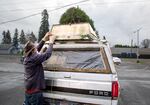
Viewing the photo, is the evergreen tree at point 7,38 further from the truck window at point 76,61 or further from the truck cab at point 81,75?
the truck cab at point 81,75

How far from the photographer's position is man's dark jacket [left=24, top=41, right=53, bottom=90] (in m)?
5.62

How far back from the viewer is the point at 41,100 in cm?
582

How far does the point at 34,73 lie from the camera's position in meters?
5.70

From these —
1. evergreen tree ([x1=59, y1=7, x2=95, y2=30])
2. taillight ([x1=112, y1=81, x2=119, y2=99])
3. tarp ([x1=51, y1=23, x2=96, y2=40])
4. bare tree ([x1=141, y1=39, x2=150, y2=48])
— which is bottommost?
bare tree ([x1=141, y1=39, x2=150, y2=48])

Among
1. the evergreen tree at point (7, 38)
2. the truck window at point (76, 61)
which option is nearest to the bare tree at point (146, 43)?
the evergreen tree at point (7, 38)

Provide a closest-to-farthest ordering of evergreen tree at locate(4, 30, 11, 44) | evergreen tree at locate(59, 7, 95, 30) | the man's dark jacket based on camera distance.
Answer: the man's dark jacket
evergreen tree at locate(59, 7, 95, 30)
evergreen tree at locate(4, 30, 11, 44)

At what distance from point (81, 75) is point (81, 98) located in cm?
46

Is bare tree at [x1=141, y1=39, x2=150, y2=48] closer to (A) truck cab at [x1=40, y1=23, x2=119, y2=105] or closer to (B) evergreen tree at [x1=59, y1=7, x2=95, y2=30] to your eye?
(B) evergreen tree at [x1=59, y1=7, x2=95, y2=30]

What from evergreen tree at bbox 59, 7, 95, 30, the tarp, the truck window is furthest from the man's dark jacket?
evergreen tree at bbox 59, 7, 95, 30

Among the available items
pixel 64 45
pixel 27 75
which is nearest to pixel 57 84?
pixel 27 75

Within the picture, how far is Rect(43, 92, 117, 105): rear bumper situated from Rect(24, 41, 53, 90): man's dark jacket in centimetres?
30

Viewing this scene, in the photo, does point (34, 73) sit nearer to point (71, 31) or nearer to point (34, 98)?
point (34, 98)

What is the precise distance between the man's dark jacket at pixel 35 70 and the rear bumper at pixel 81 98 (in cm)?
30

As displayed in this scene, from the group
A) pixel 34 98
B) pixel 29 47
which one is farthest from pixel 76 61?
pixel 34 98
